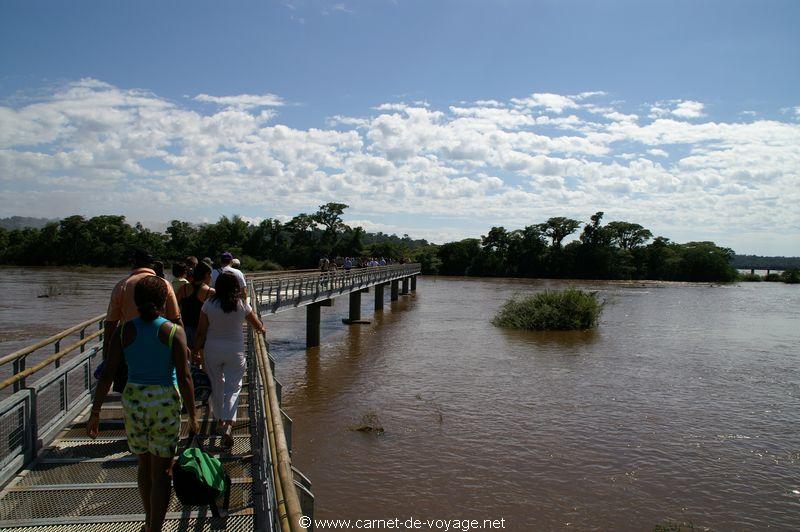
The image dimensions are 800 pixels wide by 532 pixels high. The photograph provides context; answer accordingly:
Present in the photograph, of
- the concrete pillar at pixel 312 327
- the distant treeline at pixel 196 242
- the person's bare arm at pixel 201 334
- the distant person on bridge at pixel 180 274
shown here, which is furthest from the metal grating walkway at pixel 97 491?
the distant treeline at pixel 196 242

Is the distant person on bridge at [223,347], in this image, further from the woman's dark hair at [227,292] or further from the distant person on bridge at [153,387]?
the distant person on bridge at [153,387]

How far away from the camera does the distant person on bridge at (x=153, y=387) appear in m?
3.99

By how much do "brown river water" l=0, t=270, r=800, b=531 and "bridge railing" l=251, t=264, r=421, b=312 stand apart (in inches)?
84.0

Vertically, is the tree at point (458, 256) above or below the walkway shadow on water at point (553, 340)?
above

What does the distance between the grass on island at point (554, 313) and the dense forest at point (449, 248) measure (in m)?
60.9

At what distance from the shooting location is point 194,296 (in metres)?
6.80

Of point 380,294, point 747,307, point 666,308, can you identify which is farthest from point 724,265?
point 380,294

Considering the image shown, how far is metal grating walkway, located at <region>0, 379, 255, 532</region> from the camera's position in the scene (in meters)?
4.35

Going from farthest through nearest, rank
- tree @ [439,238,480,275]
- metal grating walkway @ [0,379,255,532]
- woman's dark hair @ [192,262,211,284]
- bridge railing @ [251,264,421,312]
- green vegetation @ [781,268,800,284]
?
tree @ [439,238,480,275]
green vegetation @ [781,268,800,284]
bridge railing @ [251,264,421,312]
woman's dark hair @ [192,262,211,284]
metal grating walkway @ [0,379,255,532]

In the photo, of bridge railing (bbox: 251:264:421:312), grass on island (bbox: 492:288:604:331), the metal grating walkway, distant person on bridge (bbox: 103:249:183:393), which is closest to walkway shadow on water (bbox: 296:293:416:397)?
bridge railing (bbox: 251:264:421:312)

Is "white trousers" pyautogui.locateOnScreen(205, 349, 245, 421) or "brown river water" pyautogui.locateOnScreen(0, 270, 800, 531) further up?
"white trousers" pyautogui.locateOnScreen(205, 349, 245, 421)

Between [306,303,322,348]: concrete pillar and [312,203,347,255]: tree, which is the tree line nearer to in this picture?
[312,203,347,255]: tree

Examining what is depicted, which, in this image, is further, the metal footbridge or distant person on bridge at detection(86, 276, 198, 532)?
distant person on bridge at detection(86, 276, 198, 532)

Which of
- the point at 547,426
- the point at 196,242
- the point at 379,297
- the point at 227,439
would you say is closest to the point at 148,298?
the point at 227,439
